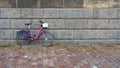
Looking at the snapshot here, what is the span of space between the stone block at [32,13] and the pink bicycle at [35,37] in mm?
395

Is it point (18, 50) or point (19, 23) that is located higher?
point (19, 23)

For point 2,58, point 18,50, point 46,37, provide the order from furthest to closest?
point 46,37 < point 18,50 < point 2,58

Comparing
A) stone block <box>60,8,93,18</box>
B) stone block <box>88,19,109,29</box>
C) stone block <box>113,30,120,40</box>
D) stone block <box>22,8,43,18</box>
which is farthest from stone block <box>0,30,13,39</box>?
stone block <box>113,30,120,40</box>

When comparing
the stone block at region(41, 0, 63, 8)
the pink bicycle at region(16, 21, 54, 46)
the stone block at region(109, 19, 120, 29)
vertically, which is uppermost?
the stone block at region(41, 0, 63, 8)

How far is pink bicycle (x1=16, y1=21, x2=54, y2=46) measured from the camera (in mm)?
10742

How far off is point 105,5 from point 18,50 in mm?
4147

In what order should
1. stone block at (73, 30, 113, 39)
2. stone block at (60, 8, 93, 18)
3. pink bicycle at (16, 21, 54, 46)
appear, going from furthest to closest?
stone block at (73, 30, 113, 39) → stone block at (60, 8, 93, 18) → pink bicycle at (16, 21, 54, 46)

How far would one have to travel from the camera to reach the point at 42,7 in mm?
10906

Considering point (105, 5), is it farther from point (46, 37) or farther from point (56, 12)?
point (46, 37)

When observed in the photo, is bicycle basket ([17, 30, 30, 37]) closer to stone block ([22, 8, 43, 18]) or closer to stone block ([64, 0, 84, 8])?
stone block ([22, 8, 43, 18])

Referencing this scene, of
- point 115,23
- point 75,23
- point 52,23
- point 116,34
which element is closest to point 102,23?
point 115,23

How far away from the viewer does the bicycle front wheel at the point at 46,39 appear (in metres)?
10.8

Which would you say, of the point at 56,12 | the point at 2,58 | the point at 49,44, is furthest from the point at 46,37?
the point at 2,58

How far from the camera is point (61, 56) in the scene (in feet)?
29.3
